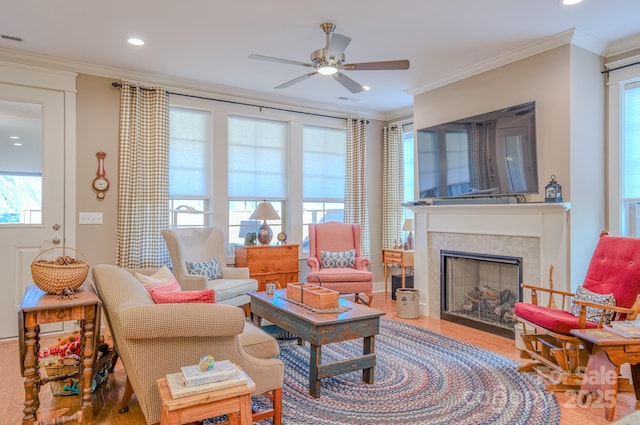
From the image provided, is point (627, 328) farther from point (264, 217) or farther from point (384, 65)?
point (264, 217)

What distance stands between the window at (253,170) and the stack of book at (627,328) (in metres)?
3.93

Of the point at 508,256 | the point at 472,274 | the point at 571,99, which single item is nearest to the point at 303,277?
the point at 472,274

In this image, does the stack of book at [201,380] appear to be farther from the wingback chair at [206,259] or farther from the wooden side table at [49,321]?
the wingback chair at [206,259]

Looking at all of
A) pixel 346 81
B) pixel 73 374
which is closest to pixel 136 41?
pixel 346 81

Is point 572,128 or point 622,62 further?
point 622,62

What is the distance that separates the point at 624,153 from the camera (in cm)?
369

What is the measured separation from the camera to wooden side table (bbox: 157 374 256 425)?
1.61 metres

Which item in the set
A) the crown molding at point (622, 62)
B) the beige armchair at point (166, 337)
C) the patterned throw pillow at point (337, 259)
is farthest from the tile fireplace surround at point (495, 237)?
the beige armchair at point (166, 337)

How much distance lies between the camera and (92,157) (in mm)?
4312

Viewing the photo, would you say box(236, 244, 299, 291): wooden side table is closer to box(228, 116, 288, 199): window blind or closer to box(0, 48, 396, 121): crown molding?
box(228, 116, 288, 199): window blind

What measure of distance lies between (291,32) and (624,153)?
315 centimetres

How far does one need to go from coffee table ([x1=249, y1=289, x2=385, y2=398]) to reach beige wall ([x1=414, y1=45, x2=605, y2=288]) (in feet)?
6.52

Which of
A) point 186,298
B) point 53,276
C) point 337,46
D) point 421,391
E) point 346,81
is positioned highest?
point 337,46

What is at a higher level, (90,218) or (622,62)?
(622,62)
